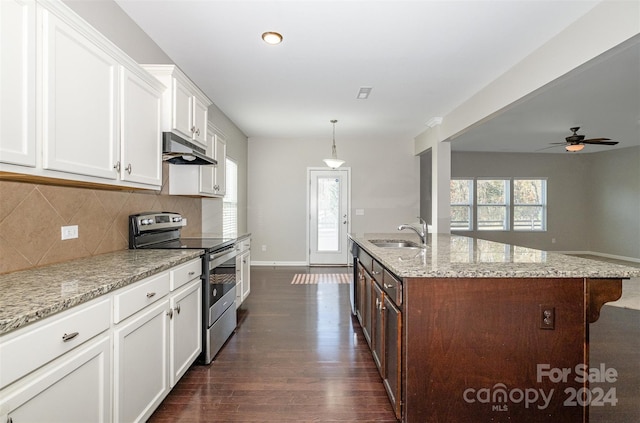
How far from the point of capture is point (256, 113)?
5.06 metres

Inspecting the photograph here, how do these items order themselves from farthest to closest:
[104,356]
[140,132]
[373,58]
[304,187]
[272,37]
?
[304,187], [373,58], [272,37], [140,132], [104,356]

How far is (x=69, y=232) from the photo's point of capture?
194 cm

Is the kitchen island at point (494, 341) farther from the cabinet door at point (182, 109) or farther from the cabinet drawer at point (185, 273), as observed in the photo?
the cabinet door at point (182, 109)

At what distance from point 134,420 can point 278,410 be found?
78cm

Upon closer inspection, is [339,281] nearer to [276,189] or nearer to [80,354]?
[276,189]

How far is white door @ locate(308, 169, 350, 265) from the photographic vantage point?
6.90 m

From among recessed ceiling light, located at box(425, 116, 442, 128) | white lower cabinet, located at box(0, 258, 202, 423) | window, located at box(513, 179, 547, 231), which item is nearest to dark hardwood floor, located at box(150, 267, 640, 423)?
white lower cabinet, located at box(0, 258, 202, 423)

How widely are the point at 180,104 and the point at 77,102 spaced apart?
107 cm

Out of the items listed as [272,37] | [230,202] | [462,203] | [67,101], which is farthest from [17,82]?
[462,203]

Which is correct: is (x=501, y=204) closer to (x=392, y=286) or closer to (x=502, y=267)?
(x=502, y=267)

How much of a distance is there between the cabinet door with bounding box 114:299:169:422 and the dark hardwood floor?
27cm

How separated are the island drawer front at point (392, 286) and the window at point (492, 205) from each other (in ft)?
24.3

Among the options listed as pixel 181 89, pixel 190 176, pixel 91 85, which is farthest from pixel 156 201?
pixel 91 85

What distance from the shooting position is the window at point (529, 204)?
27.9ft
